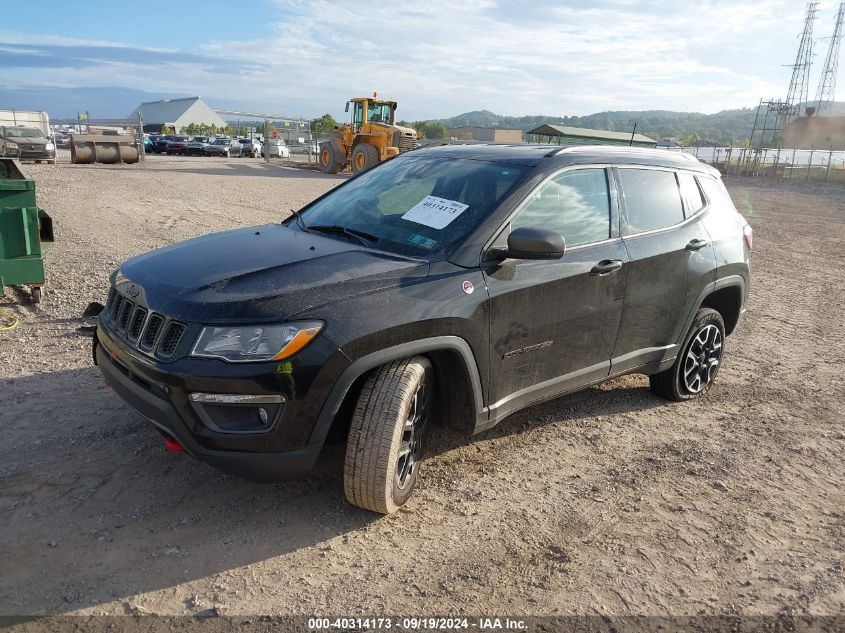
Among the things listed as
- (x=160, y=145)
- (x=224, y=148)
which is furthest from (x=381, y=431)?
(x=160, y=145)

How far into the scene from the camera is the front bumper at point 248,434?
2689 mm

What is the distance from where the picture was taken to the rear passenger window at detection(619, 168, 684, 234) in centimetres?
414

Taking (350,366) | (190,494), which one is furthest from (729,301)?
(190,494)

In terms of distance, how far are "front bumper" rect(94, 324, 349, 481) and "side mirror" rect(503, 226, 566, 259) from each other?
1051mm

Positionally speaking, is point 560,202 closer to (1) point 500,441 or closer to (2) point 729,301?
(1) point 500,441

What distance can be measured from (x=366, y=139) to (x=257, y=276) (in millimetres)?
22263

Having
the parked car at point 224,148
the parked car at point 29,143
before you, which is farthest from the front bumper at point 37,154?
the parked car at point 224,148

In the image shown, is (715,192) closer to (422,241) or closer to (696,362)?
(696,362)

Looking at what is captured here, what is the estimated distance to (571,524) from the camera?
10.7 feet

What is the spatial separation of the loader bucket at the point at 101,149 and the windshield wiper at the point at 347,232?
78.7ft

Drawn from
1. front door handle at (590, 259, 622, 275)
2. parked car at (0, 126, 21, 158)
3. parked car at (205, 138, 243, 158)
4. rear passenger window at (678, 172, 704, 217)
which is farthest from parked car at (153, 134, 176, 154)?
front door handle at (590, 259, 622, 275)

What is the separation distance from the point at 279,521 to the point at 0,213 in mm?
4234

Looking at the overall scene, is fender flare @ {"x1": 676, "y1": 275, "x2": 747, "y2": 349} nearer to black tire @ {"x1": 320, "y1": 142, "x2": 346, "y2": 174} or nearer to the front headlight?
the front headlight

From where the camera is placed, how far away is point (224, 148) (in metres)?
41.7
